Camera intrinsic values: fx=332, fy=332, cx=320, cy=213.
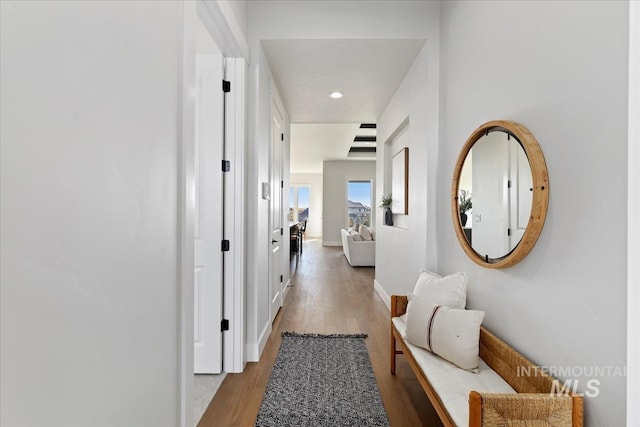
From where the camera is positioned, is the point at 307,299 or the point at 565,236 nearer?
the point at 565,236

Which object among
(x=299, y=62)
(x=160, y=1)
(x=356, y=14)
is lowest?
(x=160, y=1)

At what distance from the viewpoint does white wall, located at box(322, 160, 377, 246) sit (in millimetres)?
11031

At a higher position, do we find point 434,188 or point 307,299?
point 434,188

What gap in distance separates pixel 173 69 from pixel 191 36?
27 centimetres

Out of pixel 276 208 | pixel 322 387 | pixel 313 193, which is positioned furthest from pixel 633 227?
pixel 313 193

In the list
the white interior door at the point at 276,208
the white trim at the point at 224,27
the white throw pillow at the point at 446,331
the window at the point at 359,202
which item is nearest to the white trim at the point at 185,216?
the white trim at the point at 224,27

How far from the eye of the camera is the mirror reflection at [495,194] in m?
1.55

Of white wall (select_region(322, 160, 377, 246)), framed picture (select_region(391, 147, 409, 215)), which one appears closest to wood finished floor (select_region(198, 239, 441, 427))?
framed picture (select_region(391, 147, 409, 215))

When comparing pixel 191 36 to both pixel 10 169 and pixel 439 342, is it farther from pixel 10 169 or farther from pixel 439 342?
pixel 439 342

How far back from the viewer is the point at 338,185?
11.1m

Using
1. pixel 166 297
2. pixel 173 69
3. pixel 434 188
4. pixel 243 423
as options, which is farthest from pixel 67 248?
pixel 434 188

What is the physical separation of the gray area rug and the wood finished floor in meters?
0.07

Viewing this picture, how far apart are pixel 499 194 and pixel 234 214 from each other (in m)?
1.71

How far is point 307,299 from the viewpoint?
4430mm
